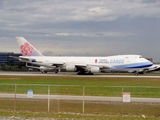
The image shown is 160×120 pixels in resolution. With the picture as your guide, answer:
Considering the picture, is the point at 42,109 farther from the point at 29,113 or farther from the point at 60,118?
the point at 60,118

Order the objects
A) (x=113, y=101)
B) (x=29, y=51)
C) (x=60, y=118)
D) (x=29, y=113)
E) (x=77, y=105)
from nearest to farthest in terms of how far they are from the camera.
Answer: (x=60, y=118), (x=29, y=113), (x=77, y=105), (x=113, y=101), (x=29, y=51)

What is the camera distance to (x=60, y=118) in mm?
16328

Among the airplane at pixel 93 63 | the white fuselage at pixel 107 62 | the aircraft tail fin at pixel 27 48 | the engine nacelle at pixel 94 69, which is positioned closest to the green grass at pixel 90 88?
the engine nacelle at pixel 94 69

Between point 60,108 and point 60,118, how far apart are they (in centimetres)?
380

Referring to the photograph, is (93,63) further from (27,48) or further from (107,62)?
(27,48)

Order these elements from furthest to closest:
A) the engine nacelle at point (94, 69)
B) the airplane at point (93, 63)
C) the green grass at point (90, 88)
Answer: the airplane at point (93, 63) < the engine nacelle at point (94, 69) < the green grass at point (90, 88)

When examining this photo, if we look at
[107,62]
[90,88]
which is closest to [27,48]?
[107,62]


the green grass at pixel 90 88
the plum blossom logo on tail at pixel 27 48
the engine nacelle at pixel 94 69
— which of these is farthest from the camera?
the plum blossom logo on tail at pixel 27 48

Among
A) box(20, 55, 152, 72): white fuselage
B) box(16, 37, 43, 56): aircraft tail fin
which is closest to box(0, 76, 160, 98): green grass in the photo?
box(20, 55, 152, 72): white fuselage

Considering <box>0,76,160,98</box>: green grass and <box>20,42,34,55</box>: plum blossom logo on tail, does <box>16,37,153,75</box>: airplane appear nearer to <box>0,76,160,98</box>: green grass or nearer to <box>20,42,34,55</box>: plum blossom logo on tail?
<box>20,42,34,55</box>: plum blossom logo on tail

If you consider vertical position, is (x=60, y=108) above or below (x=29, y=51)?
below

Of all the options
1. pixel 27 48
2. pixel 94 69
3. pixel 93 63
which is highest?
pixel 27 48

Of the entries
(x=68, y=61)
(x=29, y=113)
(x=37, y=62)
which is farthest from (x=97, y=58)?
(x=29, y=113)

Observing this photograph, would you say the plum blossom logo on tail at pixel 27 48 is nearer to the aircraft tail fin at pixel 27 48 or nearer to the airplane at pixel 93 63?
the aircraft tail fin at pixel 27 48
